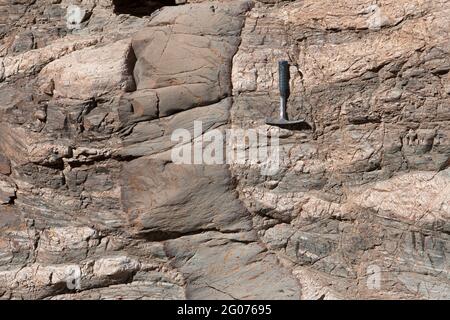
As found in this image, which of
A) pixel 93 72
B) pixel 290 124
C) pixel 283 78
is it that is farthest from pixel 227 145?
pixel 93 72

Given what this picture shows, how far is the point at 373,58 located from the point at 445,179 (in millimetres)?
1063

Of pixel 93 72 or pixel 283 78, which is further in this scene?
pixel 93 72

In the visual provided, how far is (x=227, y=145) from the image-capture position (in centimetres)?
470

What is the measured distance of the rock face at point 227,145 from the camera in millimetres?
4414

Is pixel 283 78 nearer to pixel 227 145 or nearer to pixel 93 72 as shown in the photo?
pixel 227 145

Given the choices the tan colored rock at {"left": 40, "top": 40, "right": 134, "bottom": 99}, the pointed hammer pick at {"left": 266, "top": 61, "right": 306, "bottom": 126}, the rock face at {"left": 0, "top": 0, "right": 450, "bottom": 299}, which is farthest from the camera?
the tan colored rock at {"left": 40, "top": 40, "right": 134, "bottom": 99}

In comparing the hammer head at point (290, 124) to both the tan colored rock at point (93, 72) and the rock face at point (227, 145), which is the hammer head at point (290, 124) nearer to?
the rock face at point (227, 145)

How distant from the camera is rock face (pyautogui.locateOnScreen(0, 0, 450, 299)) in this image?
441 centimetres

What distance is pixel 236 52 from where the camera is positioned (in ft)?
15.7

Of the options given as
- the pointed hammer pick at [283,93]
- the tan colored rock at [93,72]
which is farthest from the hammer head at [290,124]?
the tan colored rock at [93,72]

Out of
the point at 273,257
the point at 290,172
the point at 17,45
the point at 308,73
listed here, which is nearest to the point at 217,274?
the point at 273,257

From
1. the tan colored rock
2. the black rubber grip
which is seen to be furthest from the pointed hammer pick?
the tan colored rock

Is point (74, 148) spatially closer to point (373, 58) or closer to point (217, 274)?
point (217, 274)

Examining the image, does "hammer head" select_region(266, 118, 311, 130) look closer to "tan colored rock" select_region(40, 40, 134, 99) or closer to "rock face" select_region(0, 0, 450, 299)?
"rock face" select_region(0, 0, 450, 299)
